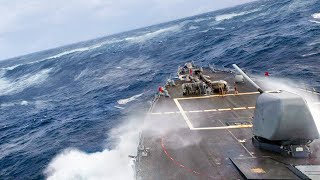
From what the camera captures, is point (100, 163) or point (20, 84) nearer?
point (100, 163)

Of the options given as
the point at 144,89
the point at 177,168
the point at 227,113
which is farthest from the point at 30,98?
the point at 177,168

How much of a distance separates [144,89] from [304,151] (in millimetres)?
33815

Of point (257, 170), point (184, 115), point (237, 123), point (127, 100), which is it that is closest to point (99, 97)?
point (127, 100)

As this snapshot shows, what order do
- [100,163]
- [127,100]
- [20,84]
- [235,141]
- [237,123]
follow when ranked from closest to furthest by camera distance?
[235,141] < [237,123] < [100,163] < [127,100] < [20,84]

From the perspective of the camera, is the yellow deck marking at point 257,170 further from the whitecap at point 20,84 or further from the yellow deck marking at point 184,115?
the whitecap at point 20,84

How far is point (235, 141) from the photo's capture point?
18.3 m

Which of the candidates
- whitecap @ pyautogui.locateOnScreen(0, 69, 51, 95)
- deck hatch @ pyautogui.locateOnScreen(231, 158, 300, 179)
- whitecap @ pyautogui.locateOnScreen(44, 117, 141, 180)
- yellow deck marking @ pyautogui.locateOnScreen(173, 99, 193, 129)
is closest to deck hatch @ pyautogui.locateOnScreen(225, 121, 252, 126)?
yellow deck marking @ pyautogui.locateOnScreen(173, 99, 193, 129)

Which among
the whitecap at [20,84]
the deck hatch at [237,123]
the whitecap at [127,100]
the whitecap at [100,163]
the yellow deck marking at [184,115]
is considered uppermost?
the yellow deck marking at [184,115]

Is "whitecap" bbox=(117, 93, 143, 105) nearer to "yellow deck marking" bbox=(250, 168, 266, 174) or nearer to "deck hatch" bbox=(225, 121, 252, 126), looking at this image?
"deck hatch" bbox=(225, 121, 252, 126)

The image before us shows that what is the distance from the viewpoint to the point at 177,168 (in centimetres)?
1609

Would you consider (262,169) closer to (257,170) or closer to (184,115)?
(257,170)

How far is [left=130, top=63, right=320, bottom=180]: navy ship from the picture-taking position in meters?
14.4

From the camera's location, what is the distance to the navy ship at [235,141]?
14383 millimetres

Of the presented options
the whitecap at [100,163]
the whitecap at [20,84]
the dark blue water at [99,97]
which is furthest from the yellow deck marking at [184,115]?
the whitecap at [20,84]
